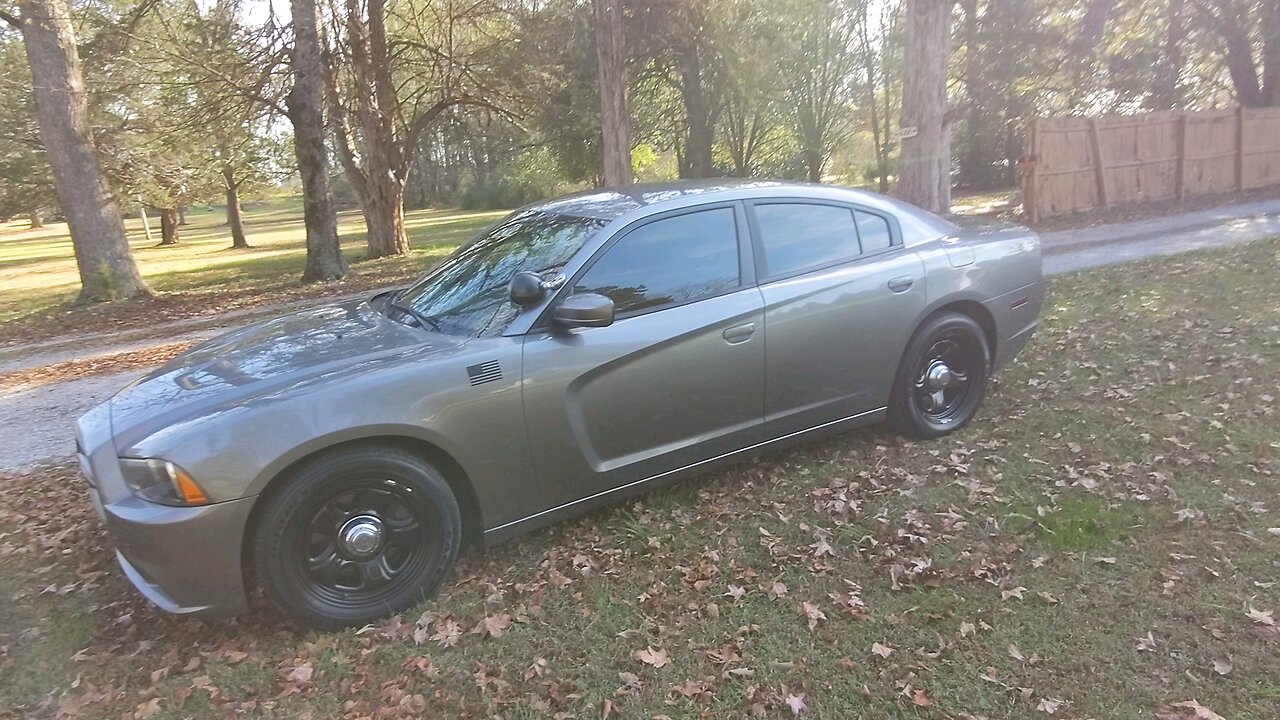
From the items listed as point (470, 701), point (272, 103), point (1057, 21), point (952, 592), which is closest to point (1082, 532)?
point (952, 592)

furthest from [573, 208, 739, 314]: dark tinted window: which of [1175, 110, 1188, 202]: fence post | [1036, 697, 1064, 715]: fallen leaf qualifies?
[1175, 110, 1188, 202]: fence post

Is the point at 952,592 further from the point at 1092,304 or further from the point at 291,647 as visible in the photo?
the point at 1092,304

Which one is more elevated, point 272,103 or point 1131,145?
point 272,103

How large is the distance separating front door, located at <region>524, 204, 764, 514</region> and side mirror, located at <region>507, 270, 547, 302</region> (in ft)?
0.56

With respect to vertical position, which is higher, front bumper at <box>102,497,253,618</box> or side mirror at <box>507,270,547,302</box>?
side mirror at <box>507,270,547,302</box>

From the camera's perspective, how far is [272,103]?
47.0ft

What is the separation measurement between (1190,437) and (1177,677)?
7.64 ft

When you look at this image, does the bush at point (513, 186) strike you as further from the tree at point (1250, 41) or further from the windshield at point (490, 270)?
the windshield at point (490, 270)

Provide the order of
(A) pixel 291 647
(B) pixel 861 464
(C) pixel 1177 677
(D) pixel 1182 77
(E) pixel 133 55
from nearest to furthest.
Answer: (C) pixel 1177 677, (A) pixel 291 647, (B) pixel 861 464, (E) pixel 133 55, (D) pixel 1182 77

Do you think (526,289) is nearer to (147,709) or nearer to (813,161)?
(147,709)

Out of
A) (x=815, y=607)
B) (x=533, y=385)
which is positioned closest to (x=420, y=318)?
(x=533, y=385)

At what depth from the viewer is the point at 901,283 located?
14.6ft

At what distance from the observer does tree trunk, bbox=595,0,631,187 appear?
1317cm

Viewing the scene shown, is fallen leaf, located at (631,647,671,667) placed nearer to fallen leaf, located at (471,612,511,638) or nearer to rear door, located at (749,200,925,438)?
fallen leaf, located at (471,612,511,638)
